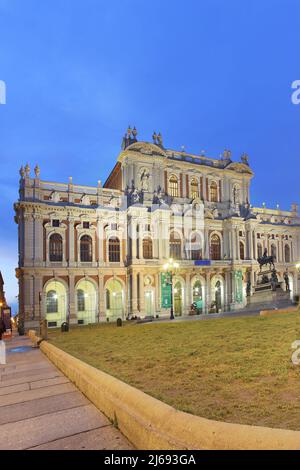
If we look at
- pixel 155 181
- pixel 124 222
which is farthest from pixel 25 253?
pixel 155 181

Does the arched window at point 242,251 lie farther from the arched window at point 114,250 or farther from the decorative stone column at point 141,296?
the arched window at point 114,250

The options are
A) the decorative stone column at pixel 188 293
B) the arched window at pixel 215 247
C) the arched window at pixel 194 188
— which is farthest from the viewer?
the arched window at pixel 194 188

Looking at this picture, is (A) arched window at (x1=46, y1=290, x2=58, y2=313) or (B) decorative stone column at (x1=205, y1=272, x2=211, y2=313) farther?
(B) decorative stone column at (x1=205, y1=272, x2=211, y2=313)

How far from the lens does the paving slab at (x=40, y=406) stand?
4.68m

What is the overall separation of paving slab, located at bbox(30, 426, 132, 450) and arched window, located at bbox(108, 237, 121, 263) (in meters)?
34.7

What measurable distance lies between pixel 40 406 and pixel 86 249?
33.0 meters

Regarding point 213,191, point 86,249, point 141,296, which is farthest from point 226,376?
point 213,191

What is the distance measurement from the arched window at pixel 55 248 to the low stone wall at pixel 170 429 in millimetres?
32761

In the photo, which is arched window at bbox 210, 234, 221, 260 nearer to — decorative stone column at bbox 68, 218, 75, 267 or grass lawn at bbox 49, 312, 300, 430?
decorative stone column at bbox 68, 218, 75, 267

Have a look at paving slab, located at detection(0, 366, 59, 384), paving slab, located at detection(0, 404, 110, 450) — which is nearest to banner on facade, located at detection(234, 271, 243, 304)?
paving slab, located at detection(0, 366, 59, 384)

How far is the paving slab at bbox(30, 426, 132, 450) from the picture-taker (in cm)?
330

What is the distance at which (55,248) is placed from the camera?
36062 mm

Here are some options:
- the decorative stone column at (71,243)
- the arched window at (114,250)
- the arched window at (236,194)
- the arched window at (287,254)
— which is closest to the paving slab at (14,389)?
the decorative stone column at (71,243)

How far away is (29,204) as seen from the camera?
3456 centimetres
